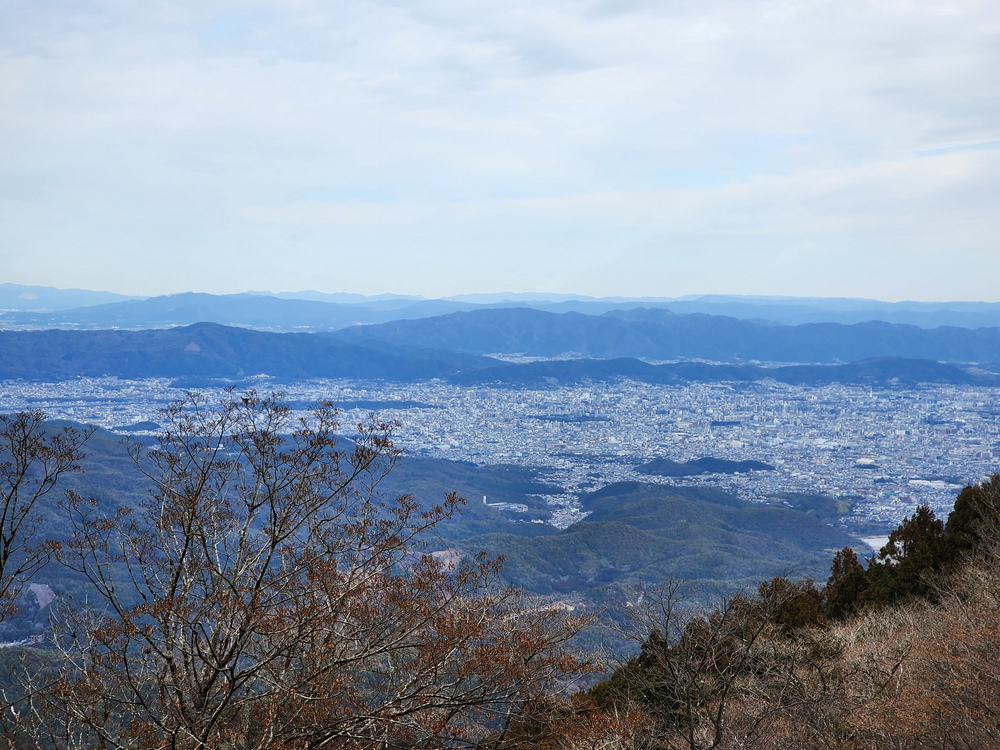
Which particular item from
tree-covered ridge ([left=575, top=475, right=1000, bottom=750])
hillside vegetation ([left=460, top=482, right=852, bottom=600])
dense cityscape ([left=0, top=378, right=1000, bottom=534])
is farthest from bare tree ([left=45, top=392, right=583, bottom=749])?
dense cityscape ([left=0, top=378, right=1000, bottom=534])

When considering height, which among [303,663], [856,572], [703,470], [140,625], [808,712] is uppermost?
[140,625]

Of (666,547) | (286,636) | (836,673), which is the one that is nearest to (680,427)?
(666,547)

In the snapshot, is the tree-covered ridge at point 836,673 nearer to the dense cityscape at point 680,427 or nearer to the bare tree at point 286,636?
the bare tree at point 286,636

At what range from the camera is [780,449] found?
128 m

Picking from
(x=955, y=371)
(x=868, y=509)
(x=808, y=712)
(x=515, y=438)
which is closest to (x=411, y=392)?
(x=515, y=438)

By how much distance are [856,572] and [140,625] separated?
18.4m

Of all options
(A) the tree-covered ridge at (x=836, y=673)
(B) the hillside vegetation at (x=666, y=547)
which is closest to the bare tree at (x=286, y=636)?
(A) the tree-covered ridge at (x=836, y=673)

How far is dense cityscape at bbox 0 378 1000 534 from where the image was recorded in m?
99.9

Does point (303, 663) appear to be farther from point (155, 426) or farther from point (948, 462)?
point (948, 462)

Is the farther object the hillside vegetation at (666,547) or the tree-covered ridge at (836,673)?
the hillside vegetation at (666,547)

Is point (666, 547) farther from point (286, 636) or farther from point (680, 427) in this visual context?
point (680, 427)

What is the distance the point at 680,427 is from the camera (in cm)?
14862

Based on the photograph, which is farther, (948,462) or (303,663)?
(948,462)

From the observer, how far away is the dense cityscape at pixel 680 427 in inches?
3932
